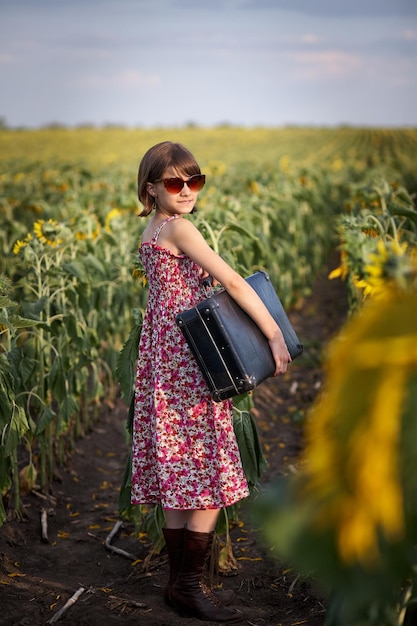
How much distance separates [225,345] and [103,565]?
1.36 meters

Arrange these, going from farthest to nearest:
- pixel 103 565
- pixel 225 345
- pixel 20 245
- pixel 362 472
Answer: pixel 20 245
pixel 103 565
pixel 225 345
pixel 362 472

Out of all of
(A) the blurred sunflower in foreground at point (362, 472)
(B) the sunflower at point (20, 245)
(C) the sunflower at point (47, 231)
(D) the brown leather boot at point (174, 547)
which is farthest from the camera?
(C) the sunflower at point (47, 231)

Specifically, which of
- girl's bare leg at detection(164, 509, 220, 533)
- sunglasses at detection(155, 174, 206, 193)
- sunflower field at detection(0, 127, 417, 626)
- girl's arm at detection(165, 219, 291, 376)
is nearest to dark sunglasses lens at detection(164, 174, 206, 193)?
sunglasses at detection(155, 174, 206, 193)

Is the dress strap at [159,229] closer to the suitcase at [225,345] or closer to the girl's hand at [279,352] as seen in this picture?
the suitcase at [225,345]

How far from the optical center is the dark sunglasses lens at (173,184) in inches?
111

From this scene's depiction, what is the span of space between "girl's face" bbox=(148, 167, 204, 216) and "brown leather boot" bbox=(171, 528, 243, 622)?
107 cm

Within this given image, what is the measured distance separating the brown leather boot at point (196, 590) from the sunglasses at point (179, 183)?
3.71ft

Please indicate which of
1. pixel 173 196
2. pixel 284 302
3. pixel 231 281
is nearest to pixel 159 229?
pixel 173 196

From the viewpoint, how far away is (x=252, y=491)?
3504 mm

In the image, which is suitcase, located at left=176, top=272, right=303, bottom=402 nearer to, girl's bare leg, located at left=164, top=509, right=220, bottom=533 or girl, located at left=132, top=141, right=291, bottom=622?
girl, located at left=132, top=141, right=291, bottom=622

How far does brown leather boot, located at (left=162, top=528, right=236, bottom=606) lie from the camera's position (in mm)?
2957

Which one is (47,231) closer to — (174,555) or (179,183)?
(179,183)

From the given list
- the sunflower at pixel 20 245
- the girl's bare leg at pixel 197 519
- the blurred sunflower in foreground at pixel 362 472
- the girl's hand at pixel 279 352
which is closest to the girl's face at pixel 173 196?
the girl's hand at pixel 279 352

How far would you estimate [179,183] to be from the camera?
Answer: 282 centimetres
